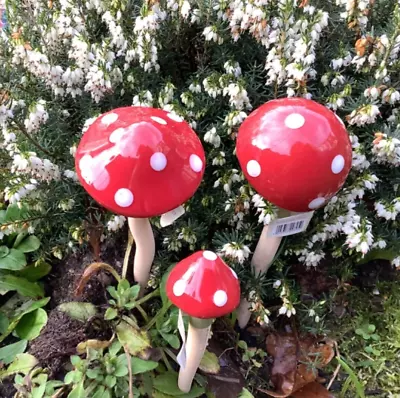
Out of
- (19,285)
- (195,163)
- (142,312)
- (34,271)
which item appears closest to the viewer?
(195,163)

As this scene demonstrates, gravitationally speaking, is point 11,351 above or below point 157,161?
below

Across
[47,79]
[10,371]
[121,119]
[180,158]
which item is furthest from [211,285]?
[47,79]

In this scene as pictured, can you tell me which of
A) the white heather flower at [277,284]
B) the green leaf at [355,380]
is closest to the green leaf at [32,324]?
the white heather flower at [277,284]

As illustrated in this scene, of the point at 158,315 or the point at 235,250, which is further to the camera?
the point at 158,315

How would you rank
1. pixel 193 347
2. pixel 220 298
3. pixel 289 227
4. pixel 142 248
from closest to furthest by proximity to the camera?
pixel 220 298 → pixel 193 347 → pixel 289 227 → pixel 142 248

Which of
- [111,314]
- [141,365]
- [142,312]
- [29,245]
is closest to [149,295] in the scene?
[142,312]

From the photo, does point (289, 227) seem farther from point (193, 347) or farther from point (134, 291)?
point (134, 291)

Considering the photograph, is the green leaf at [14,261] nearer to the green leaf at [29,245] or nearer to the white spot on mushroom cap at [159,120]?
the green leaf at [29,245]
